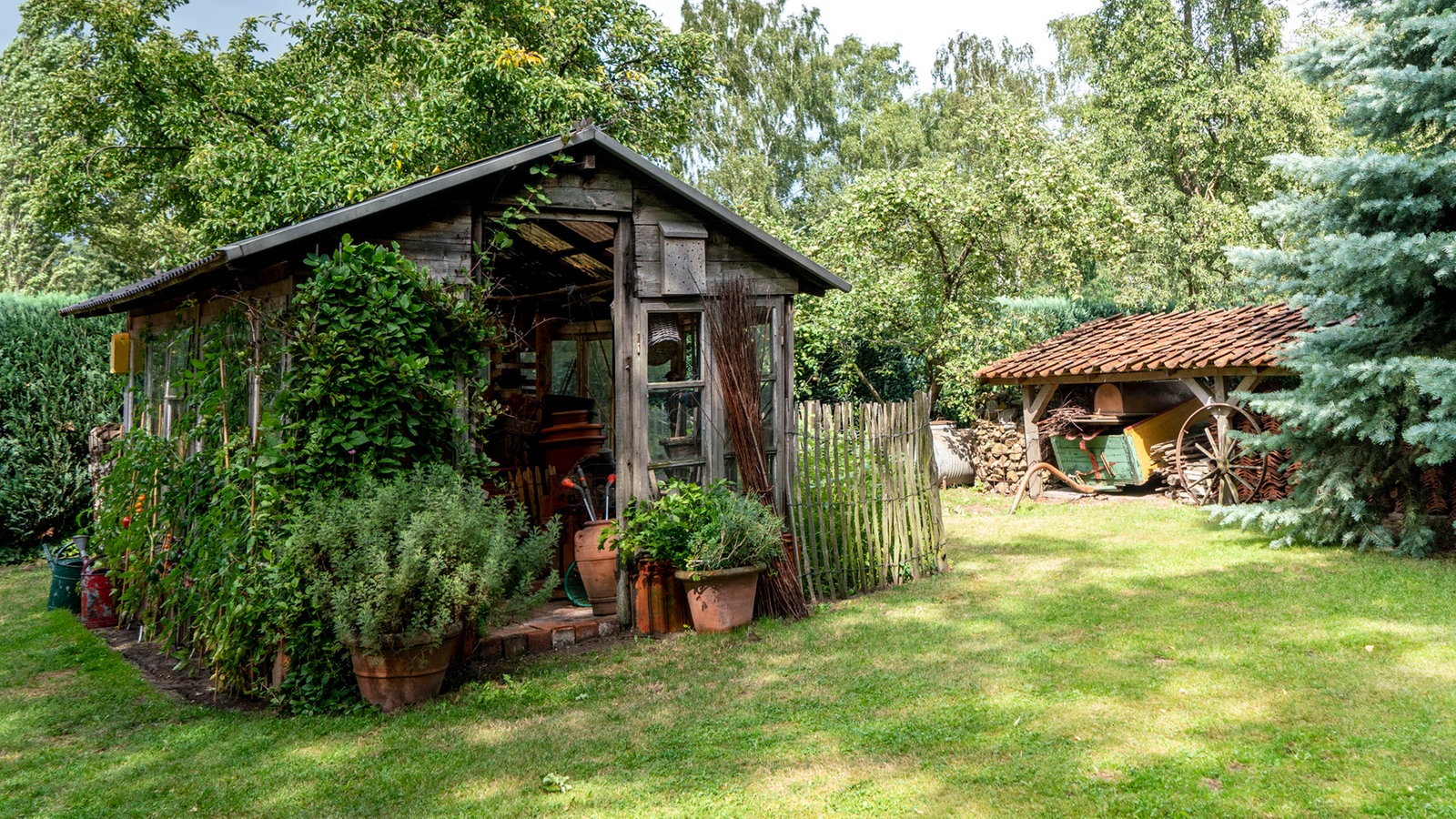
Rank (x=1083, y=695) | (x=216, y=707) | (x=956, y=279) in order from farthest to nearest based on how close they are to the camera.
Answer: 1. (x=956, y=279)
2. (x=216, y=707)
3. (x=1083, y=695)

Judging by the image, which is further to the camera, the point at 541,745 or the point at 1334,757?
the point at 541,745

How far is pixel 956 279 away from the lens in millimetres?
14047

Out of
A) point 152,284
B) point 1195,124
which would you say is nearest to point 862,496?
point 152,284

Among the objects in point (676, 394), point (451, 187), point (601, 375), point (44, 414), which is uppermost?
point (451, 187)

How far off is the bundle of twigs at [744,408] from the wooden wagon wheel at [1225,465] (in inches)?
253

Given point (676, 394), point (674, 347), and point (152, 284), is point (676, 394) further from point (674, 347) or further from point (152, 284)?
point (152, 284)

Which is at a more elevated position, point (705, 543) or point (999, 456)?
point (999, 456)

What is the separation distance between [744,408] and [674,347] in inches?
24.8

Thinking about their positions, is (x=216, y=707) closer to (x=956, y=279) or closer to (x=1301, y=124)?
(x=956, y=279)

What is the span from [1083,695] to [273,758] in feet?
12.3

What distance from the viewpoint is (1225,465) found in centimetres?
1080

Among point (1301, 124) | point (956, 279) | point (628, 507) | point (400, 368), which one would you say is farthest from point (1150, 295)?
point (400, 368)

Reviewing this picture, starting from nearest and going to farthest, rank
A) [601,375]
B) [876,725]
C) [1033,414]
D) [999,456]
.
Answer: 1. [876,725]
2. [601,375]
3. [1033,414]
4. [999,456]

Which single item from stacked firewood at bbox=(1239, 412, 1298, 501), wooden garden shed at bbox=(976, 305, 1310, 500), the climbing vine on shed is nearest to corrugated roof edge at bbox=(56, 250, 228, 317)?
the climbing vine on shed
